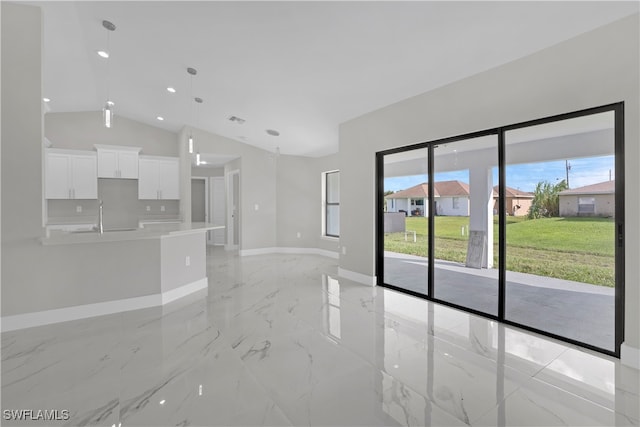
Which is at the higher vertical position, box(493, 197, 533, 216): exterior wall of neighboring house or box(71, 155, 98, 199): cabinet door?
box(71, 155, 98, 199): cabinet door

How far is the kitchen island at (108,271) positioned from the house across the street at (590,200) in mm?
4213

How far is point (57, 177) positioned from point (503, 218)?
7.58 metres

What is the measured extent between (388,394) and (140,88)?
5.61 metres

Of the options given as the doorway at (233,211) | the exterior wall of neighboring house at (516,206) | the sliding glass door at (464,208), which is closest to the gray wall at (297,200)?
the doorway at (233,211)

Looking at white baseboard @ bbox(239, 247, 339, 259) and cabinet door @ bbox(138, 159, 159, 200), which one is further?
white baseboard @ bbox(239, 247, 339, 259)

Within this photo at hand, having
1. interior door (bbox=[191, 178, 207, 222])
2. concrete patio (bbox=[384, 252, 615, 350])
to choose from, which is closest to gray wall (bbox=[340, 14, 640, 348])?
concrete patio (bbox=[384, 252, 615, 350])

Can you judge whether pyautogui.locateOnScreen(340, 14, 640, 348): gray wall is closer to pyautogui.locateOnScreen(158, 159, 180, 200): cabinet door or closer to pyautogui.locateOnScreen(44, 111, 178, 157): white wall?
pyautogui.locateOnScreen(158, 159, 180, 200): cabinet door

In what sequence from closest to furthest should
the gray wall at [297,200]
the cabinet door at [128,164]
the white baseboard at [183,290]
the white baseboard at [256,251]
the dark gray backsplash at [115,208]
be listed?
the white baseboard at [183,290]
the dark gray backsplash at [115,208]
the cabinet door at [128,164]
the white baseboard at [256,251]
the gray wall at [297,200]

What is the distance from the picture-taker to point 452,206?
12.7 ft

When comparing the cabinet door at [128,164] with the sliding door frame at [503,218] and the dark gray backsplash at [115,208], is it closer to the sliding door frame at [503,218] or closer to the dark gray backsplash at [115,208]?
the dark gray backsplash at [115,208]

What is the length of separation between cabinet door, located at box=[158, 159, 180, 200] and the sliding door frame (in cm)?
489

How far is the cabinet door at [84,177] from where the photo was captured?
5949 millimetres

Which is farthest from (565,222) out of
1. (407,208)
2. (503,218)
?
(407,208)

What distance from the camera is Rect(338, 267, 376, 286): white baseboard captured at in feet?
14.8
